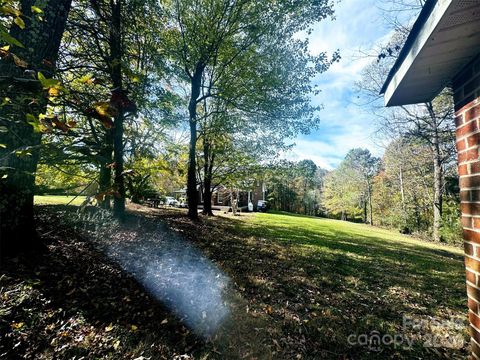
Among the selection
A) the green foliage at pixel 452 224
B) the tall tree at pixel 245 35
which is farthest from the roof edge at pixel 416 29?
the green foliage at pixel 452 224

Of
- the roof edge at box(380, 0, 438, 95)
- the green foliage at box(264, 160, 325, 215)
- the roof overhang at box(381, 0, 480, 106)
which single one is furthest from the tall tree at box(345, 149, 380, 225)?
the roof edge at box(380, 0, 438, 95)

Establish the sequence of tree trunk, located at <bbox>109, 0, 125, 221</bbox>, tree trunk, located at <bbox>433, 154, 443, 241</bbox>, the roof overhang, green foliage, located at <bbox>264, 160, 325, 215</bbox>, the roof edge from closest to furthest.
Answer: the roof overhang → the roof edge → tree trunk, located at <bbox>109, 0, 125, 221</bbox> → tree trunk, located at <bbox>433, 154, 443, 241</bbox> → green foliage, located at <bbox>264, 160, 325, 215</bbox>

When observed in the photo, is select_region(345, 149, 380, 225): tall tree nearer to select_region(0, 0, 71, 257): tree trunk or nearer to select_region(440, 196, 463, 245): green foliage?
select_region(440, 196, 463, 245): green foliage

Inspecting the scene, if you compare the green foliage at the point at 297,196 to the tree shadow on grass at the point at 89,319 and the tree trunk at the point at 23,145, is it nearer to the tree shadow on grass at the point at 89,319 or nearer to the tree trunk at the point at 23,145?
the tree shadow on grass at the point at 89,319

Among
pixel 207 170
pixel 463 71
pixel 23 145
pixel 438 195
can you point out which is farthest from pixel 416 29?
pixel 438 195

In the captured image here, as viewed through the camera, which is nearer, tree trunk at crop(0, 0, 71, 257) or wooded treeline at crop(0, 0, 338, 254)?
tree trunk at crop(0, 0, 71, 257)

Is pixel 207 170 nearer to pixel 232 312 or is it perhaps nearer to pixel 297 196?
pixel 232 312

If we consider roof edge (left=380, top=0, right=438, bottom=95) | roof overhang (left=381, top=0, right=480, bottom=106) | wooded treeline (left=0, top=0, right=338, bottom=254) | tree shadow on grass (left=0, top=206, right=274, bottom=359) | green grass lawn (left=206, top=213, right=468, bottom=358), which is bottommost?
green grass lawn (left=206, top=213, right=468, bottom=358)

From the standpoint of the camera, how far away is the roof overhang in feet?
5.11

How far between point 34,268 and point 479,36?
19.0 ft

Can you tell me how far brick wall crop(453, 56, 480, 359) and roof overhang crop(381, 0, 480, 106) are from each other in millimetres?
160

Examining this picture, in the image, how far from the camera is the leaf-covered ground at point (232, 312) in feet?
8.58

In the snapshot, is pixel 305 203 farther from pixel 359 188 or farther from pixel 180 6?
pixel 180 6

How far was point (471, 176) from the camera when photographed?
5.94 feet
